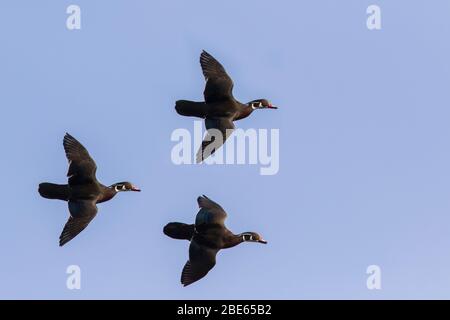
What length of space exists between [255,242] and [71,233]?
11.6ft

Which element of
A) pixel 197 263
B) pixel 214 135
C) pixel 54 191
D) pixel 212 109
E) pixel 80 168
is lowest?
pixel 197 263

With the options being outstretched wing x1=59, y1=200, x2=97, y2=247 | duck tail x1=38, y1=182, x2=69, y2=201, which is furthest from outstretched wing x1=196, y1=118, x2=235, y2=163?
duck tail x1=38, y1=182, x2=69, y2=201

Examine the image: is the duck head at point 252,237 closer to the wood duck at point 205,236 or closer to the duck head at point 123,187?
the wood duck at point 205,236

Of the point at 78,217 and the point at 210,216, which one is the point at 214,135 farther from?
the point at 78,217

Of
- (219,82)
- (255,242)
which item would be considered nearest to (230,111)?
(219,82)

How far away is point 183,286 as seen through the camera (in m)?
25.6

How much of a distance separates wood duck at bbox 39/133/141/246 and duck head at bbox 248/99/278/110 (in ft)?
11.1

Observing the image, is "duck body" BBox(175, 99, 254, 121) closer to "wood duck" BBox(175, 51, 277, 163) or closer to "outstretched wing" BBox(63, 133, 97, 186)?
"wood duck" BBox(175, 51, 277, 163)

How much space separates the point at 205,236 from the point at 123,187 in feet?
7.45

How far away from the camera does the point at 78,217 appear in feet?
87.4

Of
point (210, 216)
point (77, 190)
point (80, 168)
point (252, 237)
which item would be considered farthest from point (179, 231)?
point (80, 168)

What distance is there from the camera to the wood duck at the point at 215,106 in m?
26.8

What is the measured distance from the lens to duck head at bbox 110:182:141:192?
27438 mm
